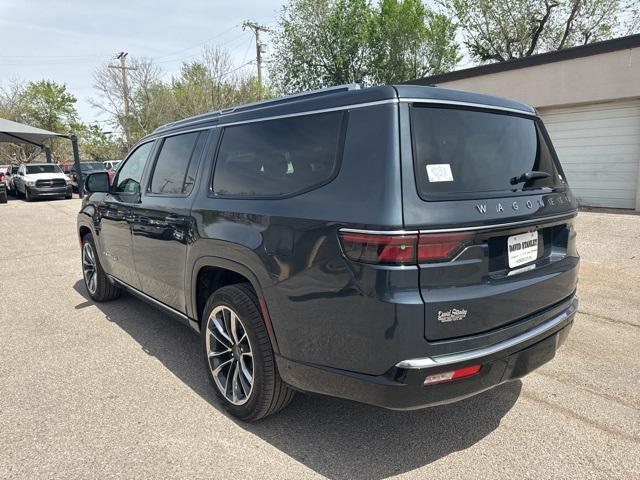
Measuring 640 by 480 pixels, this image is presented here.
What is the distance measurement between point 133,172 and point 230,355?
7.73ft

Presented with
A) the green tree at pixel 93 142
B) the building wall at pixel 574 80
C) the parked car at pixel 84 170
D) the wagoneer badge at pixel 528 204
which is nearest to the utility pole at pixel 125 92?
the parked car at pixel 84 170

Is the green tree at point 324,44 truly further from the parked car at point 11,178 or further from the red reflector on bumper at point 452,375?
the red reflector on bumper at point 452,375

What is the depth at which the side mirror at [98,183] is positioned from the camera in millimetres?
4711

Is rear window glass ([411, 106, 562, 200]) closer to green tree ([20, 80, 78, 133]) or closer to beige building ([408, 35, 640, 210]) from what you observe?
beige building ([408, 35, 640, 210])

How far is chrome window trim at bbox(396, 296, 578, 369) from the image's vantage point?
2.06 m

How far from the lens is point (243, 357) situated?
288 cm

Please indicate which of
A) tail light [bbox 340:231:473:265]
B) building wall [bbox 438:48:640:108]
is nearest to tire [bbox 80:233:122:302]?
tail light [bbox 340:231:473:265]

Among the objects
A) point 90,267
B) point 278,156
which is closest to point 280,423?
point 278,156

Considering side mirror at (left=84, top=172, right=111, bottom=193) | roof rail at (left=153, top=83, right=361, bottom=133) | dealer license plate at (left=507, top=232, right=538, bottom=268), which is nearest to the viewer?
dealer license plate at (left=507, top=232, right=538, bottom=268)

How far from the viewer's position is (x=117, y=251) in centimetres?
459

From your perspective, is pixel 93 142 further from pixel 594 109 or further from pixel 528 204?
pixel 528 204

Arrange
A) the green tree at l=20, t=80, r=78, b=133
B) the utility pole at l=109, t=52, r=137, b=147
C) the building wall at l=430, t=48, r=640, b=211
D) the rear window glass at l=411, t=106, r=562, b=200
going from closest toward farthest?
the rear window glass at l=411, t=106, r=562, b=200
the building wall at l=430, t=48, r=640, b=211
the utility pole at l=109, t=52, r=137, b=147
the green tree at l=20, t=80, r=78, b=133

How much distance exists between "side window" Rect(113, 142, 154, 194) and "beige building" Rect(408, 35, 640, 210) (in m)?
10.9

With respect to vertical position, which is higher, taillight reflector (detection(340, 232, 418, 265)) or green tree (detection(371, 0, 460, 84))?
green tree (detection(371, 0, 460, 84))
